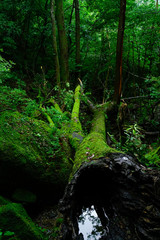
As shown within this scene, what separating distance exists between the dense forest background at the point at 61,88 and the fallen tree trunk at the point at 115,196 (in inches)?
27.6

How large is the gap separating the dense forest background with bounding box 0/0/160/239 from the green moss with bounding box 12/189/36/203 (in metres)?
0.02

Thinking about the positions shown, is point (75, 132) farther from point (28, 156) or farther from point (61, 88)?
point (61, 88)

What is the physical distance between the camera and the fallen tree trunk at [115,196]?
5.15ft

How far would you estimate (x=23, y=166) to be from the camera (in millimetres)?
2828

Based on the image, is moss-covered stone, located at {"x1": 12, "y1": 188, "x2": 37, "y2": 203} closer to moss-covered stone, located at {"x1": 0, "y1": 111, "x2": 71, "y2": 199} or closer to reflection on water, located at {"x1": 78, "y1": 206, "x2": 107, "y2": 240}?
moss-covered stone, located at {"x1": 0, "y1": 111, "x2": 71, "y2": 199}

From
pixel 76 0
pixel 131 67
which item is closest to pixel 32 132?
pixel 131 67

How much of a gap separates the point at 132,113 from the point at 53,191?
579cm

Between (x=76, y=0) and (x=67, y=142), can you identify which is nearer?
(x=67, y=142)

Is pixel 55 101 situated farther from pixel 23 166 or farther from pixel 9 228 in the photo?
pixel 9 228

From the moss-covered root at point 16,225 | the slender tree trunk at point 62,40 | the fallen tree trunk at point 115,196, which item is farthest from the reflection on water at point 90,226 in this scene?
the slender tree trunk at point 62,40

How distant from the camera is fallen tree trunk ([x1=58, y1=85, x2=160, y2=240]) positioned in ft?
5.15

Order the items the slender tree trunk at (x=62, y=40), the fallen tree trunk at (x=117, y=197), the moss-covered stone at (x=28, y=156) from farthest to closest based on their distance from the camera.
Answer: the slender tree trunk at (x=62, y=40), the moss-covered stone at (x=28, y=156), the fallen tree trunk at (x=117, y=197)

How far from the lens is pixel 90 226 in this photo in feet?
6.25

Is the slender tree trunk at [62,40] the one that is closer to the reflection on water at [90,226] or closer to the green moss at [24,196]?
the green moss at [24,196]
